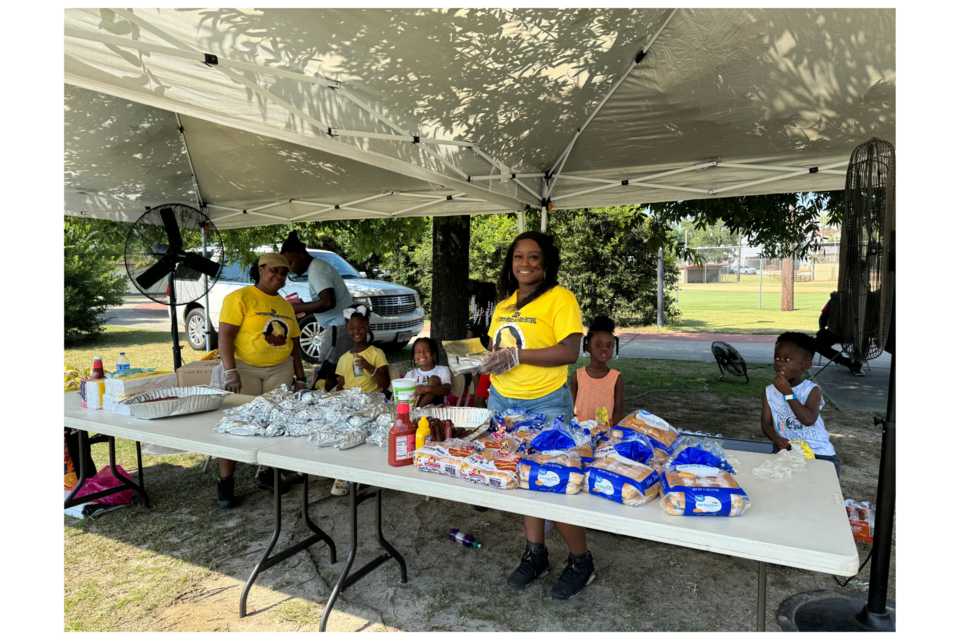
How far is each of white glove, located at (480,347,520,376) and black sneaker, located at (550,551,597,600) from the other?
1.00m

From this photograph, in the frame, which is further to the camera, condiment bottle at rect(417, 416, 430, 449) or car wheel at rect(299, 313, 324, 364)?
car wheel at rect(299, 313, 324, 364)

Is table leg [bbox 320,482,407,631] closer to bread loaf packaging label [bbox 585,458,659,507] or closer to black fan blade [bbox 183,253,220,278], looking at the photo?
bread loaf packaging label [bbox 585,458,659,507]

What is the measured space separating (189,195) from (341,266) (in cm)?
540

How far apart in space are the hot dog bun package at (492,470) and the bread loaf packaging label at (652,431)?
50cm

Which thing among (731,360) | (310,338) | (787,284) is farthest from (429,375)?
(787,284)

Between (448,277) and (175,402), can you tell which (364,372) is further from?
(448,277)

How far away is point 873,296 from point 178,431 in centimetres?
326

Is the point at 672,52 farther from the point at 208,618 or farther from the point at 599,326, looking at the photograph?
the point at 208,618

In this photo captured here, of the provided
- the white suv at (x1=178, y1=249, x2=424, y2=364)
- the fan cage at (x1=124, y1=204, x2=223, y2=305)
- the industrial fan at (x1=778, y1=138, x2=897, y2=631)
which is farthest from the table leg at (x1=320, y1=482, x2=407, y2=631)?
the white suv at (x1=178, y1=249, x2=424, y2=364)

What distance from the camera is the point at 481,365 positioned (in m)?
2.51

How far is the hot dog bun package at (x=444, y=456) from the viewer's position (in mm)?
2113

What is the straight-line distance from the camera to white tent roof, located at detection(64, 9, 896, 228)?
2441mm

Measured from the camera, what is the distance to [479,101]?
3.44 m

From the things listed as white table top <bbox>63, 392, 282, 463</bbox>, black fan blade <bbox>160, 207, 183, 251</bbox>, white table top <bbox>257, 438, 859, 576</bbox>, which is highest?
black fan blade <bbox>160, 207, 183, 251</bbox>
